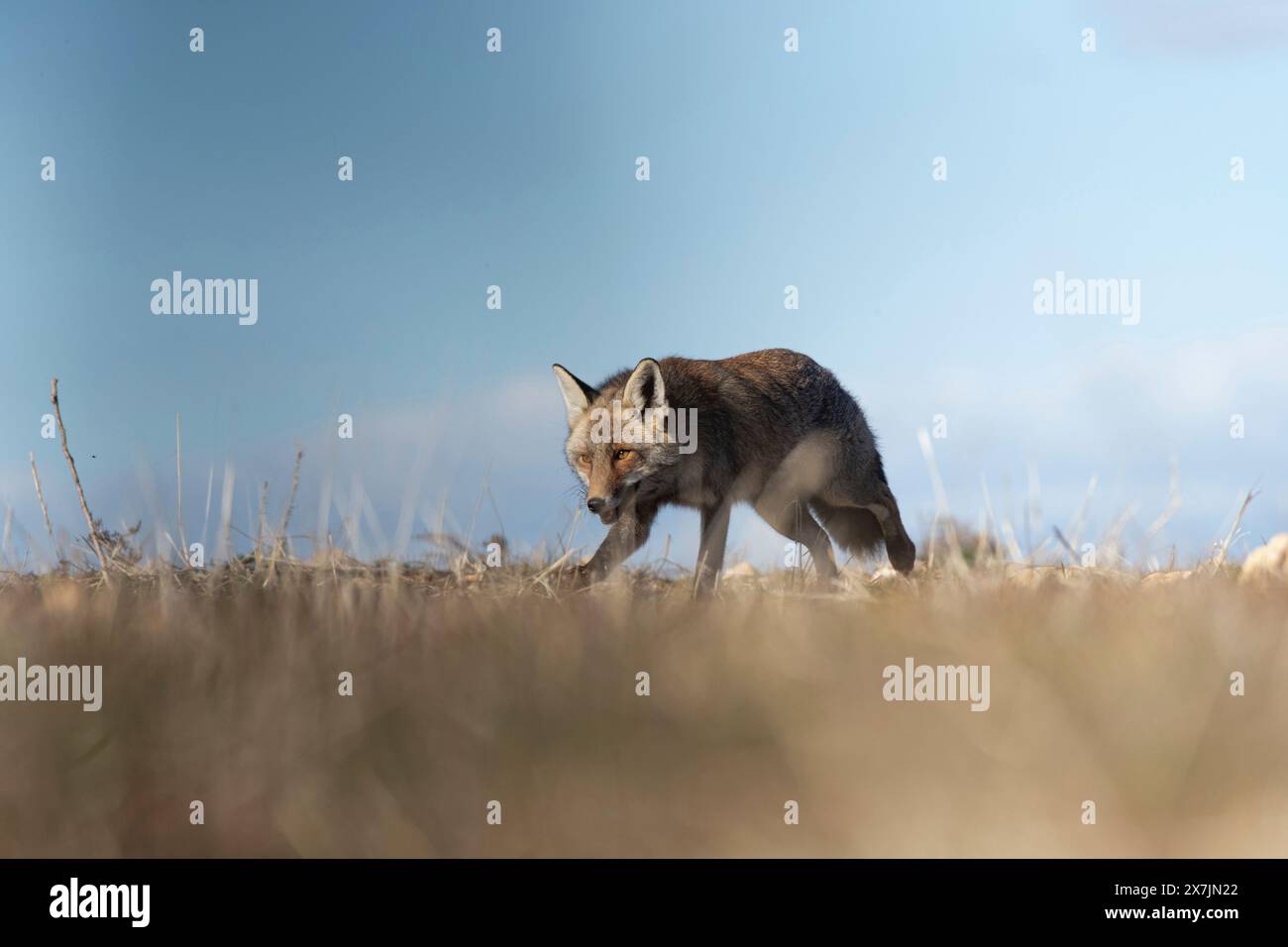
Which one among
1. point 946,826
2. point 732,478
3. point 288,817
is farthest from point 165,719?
point 732,478

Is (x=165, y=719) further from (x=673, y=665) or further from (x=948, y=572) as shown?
(x=948, y=572)

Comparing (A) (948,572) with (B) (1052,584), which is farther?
(A) (948,572)

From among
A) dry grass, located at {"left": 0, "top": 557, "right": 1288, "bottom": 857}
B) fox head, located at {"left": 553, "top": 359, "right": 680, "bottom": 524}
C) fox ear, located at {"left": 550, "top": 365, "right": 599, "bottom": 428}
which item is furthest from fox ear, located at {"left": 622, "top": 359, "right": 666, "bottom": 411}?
dry grass, located at {"left": 0, "top": 557, "right": 1288, "bottom": 857}

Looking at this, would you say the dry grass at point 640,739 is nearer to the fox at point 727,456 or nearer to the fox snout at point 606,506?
the fox at point 727,456

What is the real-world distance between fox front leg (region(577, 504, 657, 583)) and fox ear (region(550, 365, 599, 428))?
891mm

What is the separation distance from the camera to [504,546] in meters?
7.21

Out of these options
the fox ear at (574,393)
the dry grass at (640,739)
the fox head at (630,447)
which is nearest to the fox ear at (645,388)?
the fox head at (630,447)

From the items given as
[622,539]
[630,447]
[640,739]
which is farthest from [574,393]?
[640,739]

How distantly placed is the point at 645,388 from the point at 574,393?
0.74 m

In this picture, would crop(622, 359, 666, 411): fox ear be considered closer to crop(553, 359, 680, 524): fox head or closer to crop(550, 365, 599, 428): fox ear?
crop(553, 359, 680, 524): fox head

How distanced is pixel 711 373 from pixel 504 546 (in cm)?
234

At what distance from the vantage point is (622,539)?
7.67m

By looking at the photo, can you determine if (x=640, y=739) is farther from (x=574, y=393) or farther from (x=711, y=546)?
(x=574, y=393)

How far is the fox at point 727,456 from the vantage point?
762 cm
